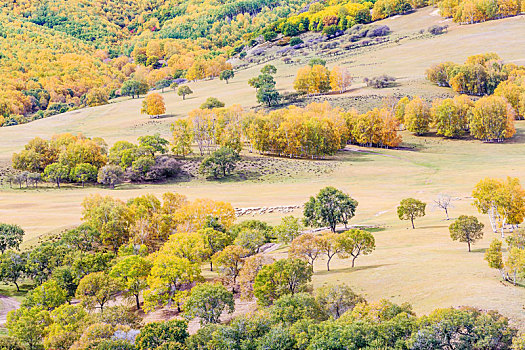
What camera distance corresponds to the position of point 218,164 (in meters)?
126

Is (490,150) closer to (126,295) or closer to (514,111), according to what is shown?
(514,111)

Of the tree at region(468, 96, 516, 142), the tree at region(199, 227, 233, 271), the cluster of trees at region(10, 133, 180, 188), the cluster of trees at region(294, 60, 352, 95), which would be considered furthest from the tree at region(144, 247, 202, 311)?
the cluster of trees at region(294, 60, 352, 95)

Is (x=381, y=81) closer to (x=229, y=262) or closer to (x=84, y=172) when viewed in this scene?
(x=84, y=172)

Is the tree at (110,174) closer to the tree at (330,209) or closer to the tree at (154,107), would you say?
the tree at (330,209)

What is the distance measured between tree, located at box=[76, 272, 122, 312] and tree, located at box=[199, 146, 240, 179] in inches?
2421

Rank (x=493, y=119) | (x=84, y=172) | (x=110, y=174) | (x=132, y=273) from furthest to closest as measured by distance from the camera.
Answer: (x=493, y=119)
(x=84, y=172)
(x=110, y=174)
(x=132, y=273)

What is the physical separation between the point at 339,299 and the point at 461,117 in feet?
376

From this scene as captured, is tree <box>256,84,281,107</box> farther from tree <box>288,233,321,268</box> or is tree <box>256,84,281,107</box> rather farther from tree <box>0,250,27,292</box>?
tree <box>288,233,321,268</box>

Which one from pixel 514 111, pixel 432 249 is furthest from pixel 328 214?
pixel 514 111

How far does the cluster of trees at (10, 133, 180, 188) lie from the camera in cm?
12194

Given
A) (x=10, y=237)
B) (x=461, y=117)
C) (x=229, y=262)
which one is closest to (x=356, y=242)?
(x=229, y=262)

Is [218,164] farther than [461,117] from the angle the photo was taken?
No

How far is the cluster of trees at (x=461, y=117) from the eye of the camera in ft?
471

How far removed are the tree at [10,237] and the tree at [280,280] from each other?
44042mm
